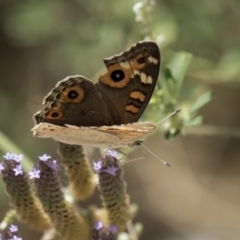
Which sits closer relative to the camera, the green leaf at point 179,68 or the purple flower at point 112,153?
the purple flower at point 112,153

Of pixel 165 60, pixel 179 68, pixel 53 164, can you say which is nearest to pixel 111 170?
pixel 53 164

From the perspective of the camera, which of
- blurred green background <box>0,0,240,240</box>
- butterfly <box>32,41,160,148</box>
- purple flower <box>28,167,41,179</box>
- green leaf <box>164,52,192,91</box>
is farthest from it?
blurred green background <box>0,0,240,240</box>

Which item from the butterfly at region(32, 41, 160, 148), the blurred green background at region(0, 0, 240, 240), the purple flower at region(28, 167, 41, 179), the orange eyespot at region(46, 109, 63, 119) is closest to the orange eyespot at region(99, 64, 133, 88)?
the butterfly at region(32, 41, 160, 148)

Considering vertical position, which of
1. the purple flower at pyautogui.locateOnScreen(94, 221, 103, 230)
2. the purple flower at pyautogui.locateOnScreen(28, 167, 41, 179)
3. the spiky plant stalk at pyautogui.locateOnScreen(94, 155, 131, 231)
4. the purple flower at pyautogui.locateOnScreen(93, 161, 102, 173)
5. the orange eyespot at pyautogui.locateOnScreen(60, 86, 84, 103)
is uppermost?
the orange eyespot at pyautogui.locateOnScreen(60, 86, 84, 103)

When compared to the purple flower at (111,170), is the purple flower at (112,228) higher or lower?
lower

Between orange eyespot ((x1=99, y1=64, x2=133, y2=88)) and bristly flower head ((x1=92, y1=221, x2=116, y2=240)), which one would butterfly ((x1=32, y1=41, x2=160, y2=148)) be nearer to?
orange eyespot ((x1=99, y1=64, x2=133, y2=88))

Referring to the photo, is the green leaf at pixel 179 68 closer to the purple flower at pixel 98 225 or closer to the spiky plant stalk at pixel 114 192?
the spiky plant stalk at pixel 114 192

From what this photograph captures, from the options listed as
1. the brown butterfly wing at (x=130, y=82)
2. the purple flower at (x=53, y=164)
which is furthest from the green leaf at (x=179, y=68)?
the purple flower at (x=53, y=164)
